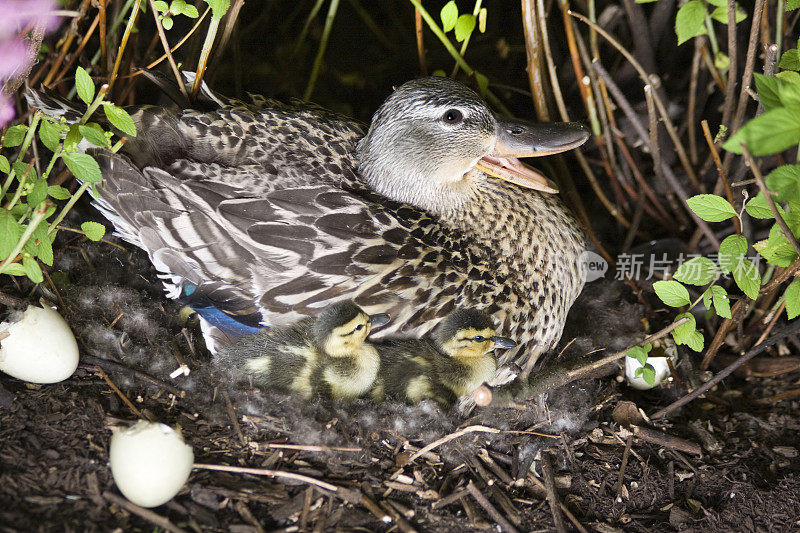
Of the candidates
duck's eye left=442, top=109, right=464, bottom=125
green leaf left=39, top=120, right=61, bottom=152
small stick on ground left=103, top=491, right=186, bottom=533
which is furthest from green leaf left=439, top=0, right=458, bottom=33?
small stick on ground left=103, top=491, right=186, bottom=533

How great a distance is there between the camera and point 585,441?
1.79m

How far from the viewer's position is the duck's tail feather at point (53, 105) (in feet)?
5.46

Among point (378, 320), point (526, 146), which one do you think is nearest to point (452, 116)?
point (526, 146)

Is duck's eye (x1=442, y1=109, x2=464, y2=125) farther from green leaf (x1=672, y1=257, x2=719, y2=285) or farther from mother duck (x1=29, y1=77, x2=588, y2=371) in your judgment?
green leaf (x1=672, y1=257, x2=719, y2=285)

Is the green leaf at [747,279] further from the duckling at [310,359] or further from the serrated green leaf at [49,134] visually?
the serrated green leaf at [49,134]

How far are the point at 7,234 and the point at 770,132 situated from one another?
1358mm

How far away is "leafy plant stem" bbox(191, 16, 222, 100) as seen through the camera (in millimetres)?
1775

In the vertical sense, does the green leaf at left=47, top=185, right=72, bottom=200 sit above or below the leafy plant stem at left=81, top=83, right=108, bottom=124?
below

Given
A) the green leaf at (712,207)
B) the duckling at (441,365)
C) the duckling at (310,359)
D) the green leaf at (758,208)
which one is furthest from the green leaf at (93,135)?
the green leaf at (758,208)

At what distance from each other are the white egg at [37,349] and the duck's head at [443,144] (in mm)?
852

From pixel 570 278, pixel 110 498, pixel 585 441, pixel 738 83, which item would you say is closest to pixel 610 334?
pixel 570 278

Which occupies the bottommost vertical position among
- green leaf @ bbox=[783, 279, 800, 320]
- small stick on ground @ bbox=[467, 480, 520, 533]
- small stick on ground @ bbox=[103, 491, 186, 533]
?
small stick on ground @ bbox=[467, 480, 520, 533]

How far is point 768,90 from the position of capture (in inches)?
48.0

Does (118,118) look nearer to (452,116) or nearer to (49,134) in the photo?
(49,134)
